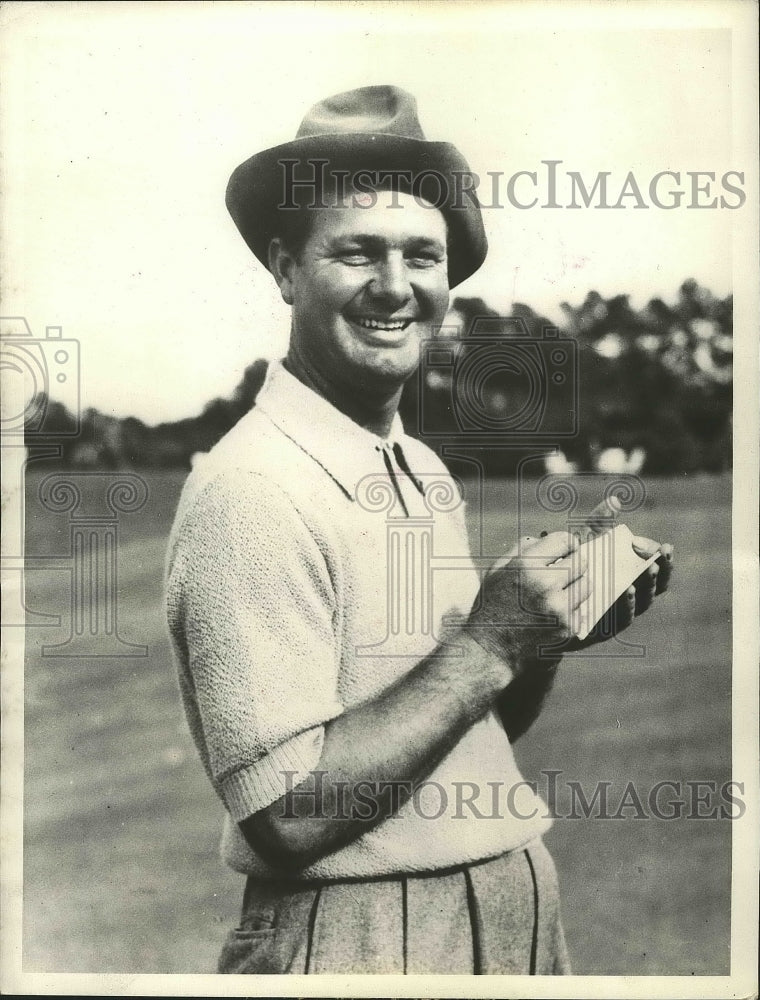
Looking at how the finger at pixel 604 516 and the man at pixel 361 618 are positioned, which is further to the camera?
the finger at pixel 604 516

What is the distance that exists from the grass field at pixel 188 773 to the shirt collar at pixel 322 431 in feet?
1.12

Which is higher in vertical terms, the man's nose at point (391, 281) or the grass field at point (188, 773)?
the man's nose at point (391, 281)

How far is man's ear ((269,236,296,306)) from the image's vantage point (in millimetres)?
2980

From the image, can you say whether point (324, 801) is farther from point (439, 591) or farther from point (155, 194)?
point (155, 194)

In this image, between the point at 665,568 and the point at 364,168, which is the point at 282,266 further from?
the point at 665,568

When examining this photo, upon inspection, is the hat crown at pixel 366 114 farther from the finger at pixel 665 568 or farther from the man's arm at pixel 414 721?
the finger at pixel 665 568

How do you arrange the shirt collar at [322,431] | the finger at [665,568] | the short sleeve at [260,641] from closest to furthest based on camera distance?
the short sleeve at [260,641], the shirt collar at [322,431], the finger at [665,568]

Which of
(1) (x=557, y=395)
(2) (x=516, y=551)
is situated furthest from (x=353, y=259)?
(2) (x=516, y=551)

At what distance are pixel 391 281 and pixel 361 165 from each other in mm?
327

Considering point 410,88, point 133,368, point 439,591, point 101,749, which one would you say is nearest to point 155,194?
point 133,368

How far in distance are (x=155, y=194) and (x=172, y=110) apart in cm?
24

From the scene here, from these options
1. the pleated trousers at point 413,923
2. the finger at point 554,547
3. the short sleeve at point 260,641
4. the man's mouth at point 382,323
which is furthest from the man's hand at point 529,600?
the man's mouth at point 382,323

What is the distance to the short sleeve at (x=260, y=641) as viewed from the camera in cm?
278

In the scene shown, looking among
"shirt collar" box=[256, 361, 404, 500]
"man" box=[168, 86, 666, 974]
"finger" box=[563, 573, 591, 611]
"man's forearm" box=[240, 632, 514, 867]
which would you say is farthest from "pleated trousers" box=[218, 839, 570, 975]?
"shirt collar" box=[256, 361, 404, 500]
